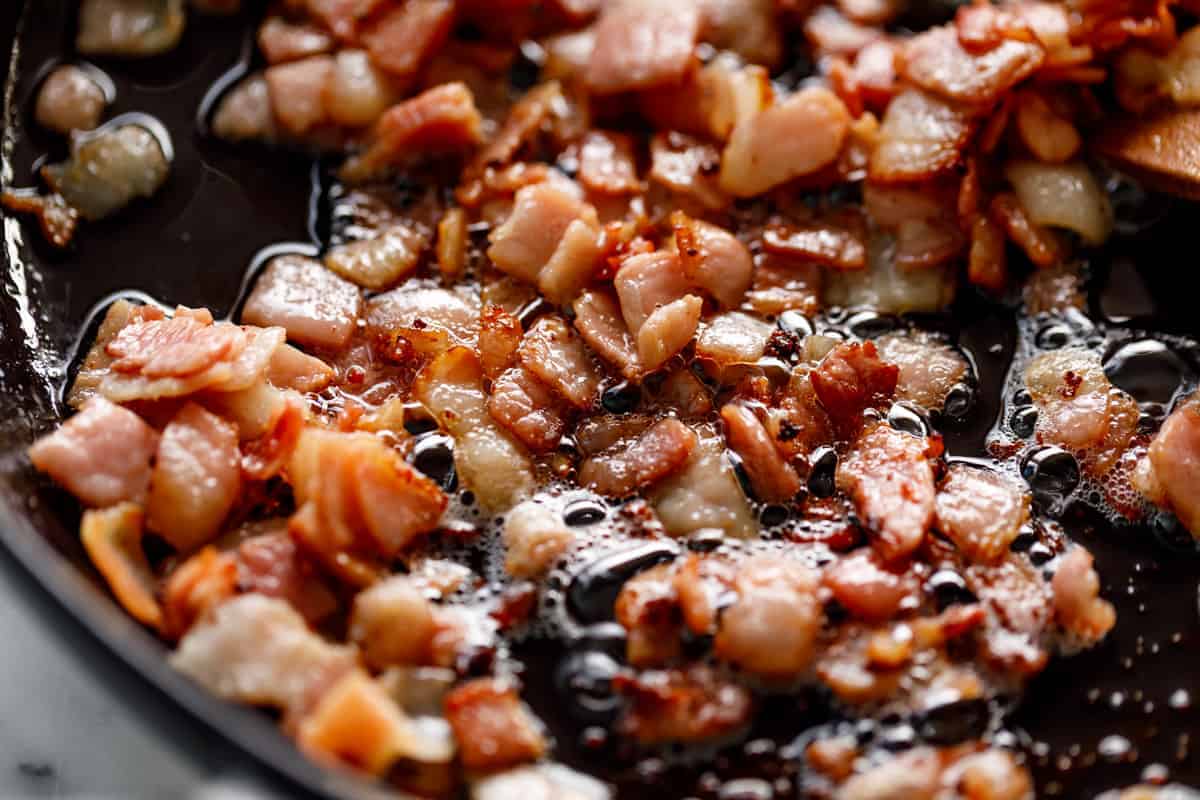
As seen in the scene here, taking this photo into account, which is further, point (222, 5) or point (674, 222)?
point (222, 5)

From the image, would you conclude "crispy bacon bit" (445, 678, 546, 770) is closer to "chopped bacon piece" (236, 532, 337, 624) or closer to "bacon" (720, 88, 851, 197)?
"chopped bacon piece" (236, 532, 337, 624)

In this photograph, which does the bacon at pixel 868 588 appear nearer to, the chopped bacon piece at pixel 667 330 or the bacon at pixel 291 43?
the chopped bacon piece at pixel 667 330

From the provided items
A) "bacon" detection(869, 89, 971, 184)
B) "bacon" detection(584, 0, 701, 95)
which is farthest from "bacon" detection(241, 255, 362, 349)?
"bacon" detection(869, 89, 971, 184)

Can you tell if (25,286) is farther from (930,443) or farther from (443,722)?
(930,443)

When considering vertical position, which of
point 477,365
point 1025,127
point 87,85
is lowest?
point 477,365

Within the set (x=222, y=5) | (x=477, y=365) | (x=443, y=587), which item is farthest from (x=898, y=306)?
(x=222, y=5)

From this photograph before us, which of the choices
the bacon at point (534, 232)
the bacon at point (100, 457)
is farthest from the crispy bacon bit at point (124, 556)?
the bacon at point (534, 232)
